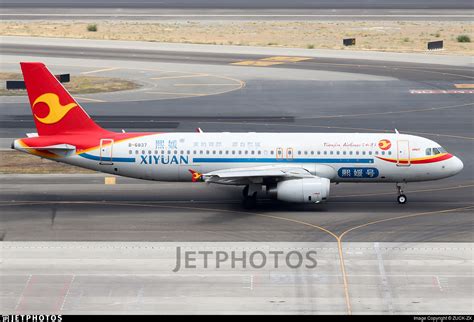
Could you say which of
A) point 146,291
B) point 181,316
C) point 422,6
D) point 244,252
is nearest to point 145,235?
point 244,252

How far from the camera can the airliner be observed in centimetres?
5756

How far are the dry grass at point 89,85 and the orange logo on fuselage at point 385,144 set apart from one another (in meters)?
45.7

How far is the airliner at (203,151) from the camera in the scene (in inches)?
2266

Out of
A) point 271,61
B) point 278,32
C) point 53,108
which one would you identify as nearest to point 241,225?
point 53,108

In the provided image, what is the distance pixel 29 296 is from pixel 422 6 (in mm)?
135723

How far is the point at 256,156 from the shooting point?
57.7 meters

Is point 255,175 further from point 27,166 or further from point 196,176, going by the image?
point 27,166

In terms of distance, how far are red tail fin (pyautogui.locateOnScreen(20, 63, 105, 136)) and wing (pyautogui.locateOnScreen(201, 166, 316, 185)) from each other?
343 inches

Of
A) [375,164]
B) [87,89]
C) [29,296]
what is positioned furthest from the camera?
[87,89]

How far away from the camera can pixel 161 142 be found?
5791 centimetres

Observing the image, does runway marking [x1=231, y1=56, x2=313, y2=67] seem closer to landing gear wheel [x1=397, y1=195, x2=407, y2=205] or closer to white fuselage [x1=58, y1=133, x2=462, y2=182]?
white fuselage [x1=58, y1=133, x2=462, y2=182]

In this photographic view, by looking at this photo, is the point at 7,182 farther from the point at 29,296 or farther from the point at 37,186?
the point at 29,296

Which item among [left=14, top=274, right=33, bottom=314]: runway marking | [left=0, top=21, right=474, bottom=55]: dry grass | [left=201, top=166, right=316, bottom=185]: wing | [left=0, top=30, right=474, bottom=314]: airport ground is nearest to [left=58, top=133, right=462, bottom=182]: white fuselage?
[left=201, top=166, right=316, bottom=185]: wing

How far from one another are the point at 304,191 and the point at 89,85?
1974 inches
